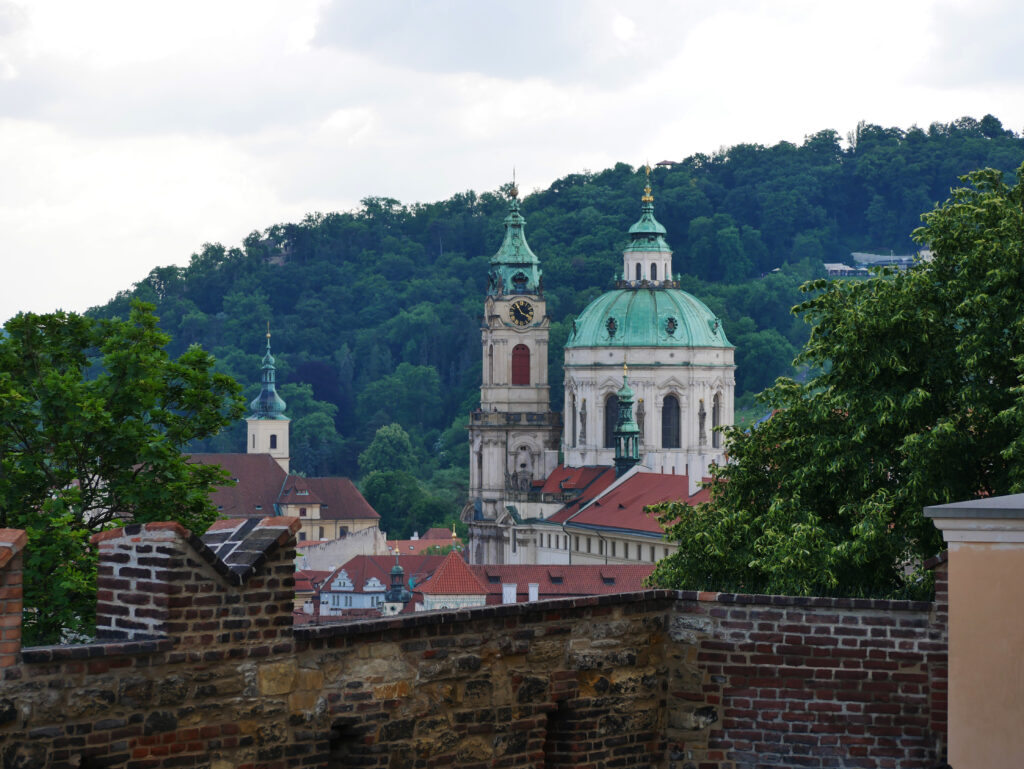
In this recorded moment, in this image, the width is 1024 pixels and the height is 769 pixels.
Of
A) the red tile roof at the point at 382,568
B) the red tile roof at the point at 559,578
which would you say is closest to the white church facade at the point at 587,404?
the red tile roof at the point at 382,568

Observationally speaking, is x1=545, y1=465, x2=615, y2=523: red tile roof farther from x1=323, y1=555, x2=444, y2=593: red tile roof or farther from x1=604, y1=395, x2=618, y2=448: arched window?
x1=323, y1=555, x2=444, y2=593: red tile roof

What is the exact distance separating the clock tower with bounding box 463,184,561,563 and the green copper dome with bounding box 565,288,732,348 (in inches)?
194

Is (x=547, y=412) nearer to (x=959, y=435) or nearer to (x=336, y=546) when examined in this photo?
(x=336, y=546)

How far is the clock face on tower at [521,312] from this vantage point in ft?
479

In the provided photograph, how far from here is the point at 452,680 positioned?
1167cm

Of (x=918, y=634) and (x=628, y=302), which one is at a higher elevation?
(x=628, y=302)

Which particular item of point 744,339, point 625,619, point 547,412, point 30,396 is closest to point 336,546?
point 547,412

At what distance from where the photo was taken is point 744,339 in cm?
18175

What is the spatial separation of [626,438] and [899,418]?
4084 inches

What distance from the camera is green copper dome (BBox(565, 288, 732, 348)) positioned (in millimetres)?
139500

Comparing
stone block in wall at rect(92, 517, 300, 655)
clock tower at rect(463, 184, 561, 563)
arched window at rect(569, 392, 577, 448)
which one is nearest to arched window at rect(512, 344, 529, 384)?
clock tower at rect(463, 184, 561, 563)

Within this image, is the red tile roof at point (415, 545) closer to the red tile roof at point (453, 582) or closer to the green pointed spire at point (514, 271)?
the green pointed spire at point (514, 271)

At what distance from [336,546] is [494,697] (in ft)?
445

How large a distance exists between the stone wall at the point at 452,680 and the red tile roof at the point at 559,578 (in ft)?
285
